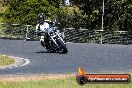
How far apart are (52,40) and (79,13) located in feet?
43.9

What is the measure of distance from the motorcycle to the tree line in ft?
33.6

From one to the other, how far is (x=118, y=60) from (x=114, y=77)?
1207 cm

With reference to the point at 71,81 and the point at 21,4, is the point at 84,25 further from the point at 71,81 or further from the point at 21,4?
the point at 71,81

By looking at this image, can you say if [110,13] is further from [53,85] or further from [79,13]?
[53,85]

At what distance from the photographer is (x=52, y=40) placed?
25.6 meters

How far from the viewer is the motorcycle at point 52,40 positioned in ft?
82.5

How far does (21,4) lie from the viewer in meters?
40.9

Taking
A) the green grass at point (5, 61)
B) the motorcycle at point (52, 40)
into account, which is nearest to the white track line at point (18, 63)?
the green grass at point (5, 61)

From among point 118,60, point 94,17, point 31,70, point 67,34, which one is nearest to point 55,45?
point 118,60

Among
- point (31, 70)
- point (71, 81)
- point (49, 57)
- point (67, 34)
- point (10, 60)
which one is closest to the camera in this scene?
point (71, 81)

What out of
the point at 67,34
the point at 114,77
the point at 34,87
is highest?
the point at 114,77

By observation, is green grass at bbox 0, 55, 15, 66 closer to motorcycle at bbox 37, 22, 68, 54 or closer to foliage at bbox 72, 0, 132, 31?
motorcycle at bbox 37, 22, 68, 54

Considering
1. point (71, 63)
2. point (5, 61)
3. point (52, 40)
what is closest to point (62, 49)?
point (52, 40)

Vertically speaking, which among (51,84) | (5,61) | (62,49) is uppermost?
(51,84)
